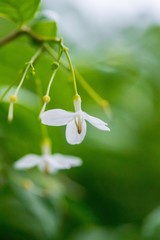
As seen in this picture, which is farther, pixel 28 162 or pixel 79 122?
pixel 28 162

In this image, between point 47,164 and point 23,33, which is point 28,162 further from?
point 23,33

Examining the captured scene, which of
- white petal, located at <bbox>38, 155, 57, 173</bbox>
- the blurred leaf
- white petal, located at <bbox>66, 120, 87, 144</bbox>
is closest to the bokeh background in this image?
the blurred leaf

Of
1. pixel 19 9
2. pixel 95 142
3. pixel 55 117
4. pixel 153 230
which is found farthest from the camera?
pixel 95 142

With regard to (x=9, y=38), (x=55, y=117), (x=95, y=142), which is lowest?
(x=55, y=117)

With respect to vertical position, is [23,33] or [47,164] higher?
[23,33]

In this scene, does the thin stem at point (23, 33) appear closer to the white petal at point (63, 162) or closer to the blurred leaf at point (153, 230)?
the white petal at point (63, 162)

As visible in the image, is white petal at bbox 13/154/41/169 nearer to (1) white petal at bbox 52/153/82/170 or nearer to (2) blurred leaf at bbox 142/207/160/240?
(1) white petal at bbox 52/153/82/170

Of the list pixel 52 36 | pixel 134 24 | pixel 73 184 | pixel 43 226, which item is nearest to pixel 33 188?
pixel 43 226

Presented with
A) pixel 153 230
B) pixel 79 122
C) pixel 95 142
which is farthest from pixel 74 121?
pixel 95 142
